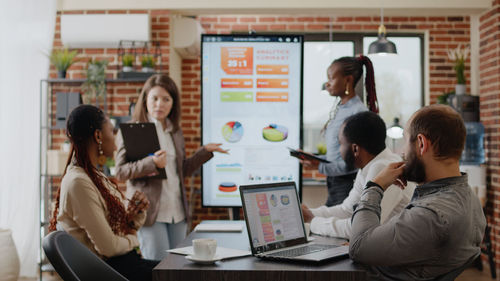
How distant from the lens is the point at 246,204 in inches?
71.1

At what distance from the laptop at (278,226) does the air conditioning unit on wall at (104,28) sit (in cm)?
316

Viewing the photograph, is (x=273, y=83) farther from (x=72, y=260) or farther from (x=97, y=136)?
(x=72, y=260)

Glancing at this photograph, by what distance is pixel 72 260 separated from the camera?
5.19 ft

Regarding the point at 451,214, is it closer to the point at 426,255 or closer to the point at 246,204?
the point at 426,255

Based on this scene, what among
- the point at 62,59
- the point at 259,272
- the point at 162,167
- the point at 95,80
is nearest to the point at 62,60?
the point at 62,59

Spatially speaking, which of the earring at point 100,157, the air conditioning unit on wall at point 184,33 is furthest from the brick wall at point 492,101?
the earring at point 100,157

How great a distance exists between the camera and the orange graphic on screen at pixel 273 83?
11.6 ft

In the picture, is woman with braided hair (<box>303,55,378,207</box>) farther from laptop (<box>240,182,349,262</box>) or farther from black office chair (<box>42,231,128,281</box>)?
black office chair (<box>42,231,128,281</box>)

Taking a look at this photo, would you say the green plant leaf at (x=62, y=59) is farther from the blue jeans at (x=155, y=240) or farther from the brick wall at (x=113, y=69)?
the blue jeans at (x=155, y=240)

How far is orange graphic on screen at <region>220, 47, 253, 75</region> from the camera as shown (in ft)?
11.6

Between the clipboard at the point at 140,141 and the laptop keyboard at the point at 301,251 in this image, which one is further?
the clipboard at the point at 140,141

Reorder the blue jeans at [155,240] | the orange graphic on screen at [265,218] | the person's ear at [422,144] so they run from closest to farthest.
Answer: the person's ear at [422,144] < the orange graphic on screen at [265,218] < the blue jeans at [155,240]

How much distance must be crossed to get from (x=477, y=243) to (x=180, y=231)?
6.00 ft

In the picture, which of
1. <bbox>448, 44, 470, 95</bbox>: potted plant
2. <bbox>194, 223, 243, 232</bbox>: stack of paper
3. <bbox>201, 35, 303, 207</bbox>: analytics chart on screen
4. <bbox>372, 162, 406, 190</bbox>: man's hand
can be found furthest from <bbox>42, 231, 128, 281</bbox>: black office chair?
<bbox>448, 44, 470, 95</bbox>: potted plant
